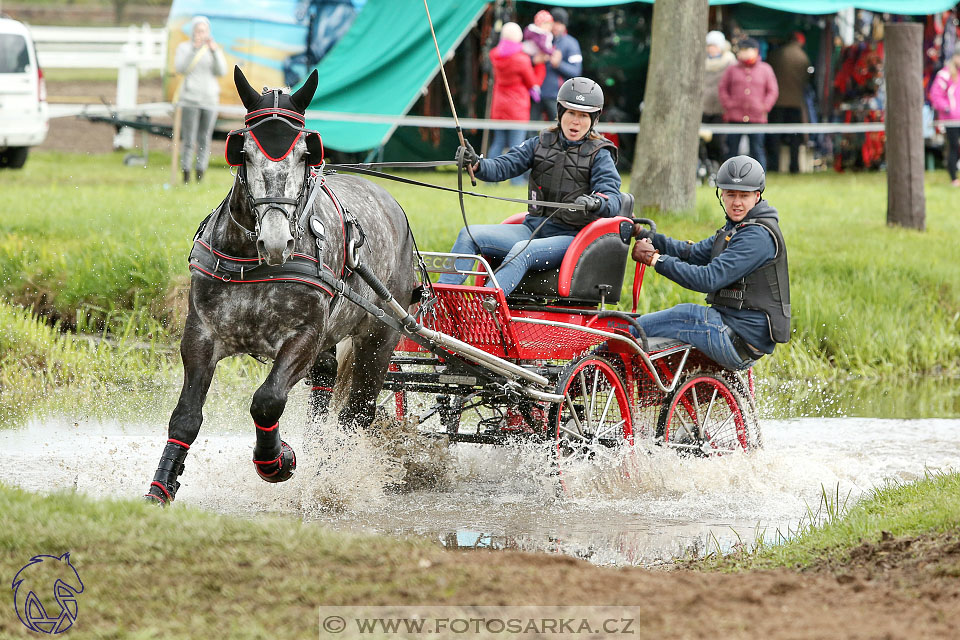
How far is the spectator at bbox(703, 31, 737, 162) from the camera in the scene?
17.3 metres

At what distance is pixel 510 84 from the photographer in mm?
15828

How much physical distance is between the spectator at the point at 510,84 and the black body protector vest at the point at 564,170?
27.2 ft

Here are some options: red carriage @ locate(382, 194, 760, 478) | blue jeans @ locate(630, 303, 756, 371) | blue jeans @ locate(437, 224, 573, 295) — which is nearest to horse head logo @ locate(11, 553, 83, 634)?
red carriage @ locate(382, 194, 760, 478)

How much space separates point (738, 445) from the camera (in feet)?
23.9

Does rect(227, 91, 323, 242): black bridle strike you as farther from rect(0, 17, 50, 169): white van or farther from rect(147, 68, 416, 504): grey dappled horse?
rect(0, 17, 50, 169): white van

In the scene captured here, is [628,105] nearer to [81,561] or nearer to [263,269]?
[263,269]

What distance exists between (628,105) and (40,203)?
31.3ft

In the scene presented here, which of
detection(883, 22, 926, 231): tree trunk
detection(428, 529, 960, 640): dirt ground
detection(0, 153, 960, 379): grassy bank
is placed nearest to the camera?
detection(428, 529, 960, 640): dirt ground

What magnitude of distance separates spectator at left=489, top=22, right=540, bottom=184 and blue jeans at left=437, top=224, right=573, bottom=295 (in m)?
8.51

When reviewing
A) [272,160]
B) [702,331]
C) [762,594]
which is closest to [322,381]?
[702,331]

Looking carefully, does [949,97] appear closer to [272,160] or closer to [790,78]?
[790,78]

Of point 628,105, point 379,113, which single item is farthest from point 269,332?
point 628,105

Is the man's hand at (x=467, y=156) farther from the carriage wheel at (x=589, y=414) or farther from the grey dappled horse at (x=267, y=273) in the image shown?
the carriage wheel at (x=589, y=414)

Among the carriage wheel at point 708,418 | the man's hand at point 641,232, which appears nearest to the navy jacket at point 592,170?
the man's hand at point 641,232
